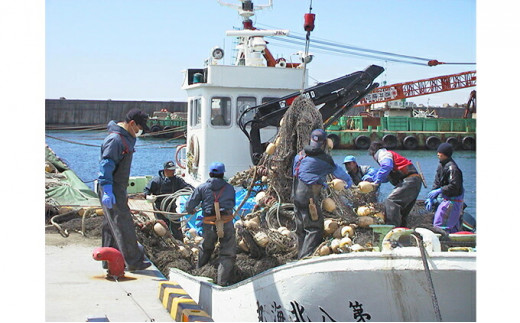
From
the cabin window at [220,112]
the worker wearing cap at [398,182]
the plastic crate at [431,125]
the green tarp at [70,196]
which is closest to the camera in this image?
the worker wearing cap at [398,182]

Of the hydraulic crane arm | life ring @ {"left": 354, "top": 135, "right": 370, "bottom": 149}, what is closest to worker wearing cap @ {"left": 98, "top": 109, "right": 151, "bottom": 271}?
the hydraulic crane arm

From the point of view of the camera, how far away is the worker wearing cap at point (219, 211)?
6801 millimetres

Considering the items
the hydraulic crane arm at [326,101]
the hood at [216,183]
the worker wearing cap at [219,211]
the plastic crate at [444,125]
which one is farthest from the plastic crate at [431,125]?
the hood at [216,183]

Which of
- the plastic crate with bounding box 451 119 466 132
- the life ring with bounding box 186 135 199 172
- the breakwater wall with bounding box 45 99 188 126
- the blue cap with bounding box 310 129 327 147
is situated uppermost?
the breakwater wall with bounding box 45 99 188 126

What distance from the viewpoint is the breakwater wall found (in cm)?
6247

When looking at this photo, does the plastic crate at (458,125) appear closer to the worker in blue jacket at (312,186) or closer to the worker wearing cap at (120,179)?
the worker in blue jacket at (312,186)

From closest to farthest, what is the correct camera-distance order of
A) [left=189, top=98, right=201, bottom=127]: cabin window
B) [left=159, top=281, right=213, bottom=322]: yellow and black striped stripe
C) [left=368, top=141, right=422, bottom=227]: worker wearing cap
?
[left=159, top=281, right=213, bottom=322]: yellow and black striped stripe → [left=368, top=141, right=422, bottom=227]: worker wearing cap → [left=189, top=98, right=201, bottom=127]: cabin window

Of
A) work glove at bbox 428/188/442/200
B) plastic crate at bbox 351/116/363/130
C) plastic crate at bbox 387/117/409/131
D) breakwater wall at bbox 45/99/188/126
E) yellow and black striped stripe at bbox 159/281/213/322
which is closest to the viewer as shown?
yellow and black striped stripe at bbox 159/281/213/322

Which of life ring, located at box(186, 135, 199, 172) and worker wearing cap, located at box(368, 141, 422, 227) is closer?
worker wearing cap, located at box(368, 141, 422, 227)

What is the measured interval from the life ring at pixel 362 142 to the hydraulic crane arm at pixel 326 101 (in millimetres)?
37340

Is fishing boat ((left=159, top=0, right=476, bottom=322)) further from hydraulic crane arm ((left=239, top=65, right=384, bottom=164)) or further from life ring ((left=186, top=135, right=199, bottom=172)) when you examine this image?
life ring ((left=186, top=135, right=199, bottom=172))

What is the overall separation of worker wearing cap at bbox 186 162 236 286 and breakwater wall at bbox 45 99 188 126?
182 ft

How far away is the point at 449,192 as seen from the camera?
7.97 m

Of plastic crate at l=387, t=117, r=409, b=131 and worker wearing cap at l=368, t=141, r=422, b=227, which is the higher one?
plastic crate at l=387, t=117, r=409, b=131
